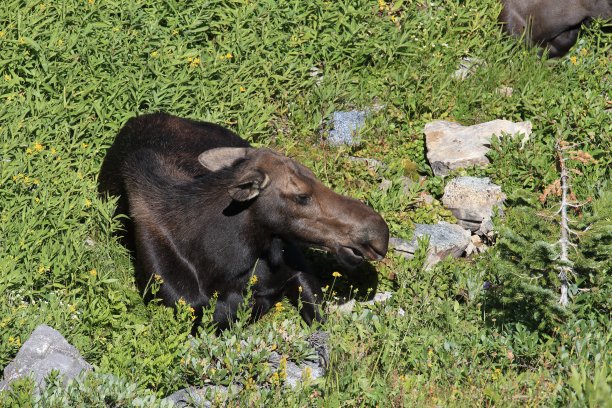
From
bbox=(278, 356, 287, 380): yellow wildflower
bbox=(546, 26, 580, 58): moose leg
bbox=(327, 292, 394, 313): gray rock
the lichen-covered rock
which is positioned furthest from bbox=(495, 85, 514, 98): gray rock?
bbox=(278, 356, 287, 380): yellow wildflower

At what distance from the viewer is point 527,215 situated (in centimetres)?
777

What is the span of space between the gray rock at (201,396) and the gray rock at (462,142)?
3737 millimetres

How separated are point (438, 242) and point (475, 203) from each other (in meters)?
0.68

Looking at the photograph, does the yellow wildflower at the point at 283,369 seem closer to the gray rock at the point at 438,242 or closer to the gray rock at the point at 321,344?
the gray rock at the point at 321,344

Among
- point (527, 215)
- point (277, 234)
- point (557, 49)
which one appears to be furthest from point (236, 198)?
point (557, 49)

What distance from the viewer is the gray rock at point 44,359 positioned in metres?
6.77

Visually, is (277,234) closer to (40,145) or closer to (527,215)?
(527,215)

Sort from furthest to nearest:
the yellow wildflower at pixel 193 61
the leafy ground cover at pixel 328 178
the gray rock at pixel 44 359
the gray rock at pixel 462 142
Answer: the yellow wildflower at pixel 193 61 < the gray rock at pixel 462 142 < the leafy ground cover at pixel 328 178 < the gray rock at pixel 44 359

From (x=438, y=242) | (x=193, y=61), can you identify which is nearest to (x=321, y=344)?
(x=438, y=242)

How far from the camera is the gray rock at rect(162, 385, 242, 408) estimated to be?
6531 mm

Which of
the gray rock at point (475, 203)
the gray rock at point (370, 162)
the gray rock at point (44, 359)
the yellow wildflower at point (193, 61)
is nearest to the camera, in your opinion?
the gray rock at point (44, 359)

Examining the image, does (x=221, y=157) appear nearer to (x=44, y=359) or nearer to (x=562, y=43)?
(x=44, y=359)

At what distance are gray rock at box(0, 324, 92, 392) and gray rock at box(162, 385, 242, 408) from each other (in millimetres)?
635

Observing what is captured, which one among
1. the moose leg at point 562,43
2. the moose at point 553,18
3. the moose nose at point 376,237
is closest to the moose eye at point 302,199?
the moose nose at point 376,237
